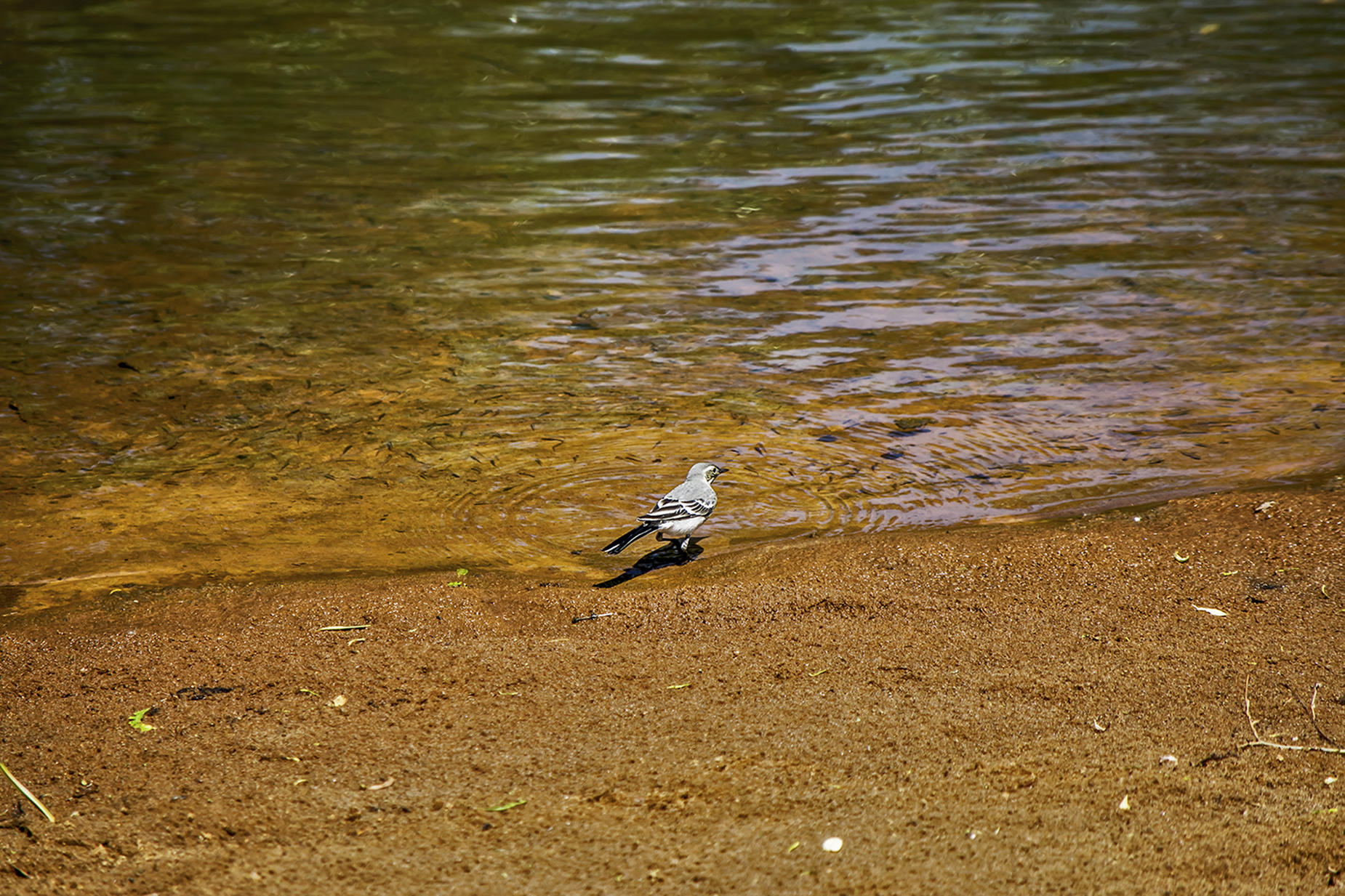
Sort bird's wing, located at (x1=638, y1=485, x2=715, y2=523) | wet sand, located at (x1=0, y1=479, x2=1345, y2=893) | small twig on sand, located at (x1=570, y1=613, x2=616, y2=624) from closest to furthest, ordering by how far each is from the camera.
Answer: wet sand, located at (x1=0, y1=479, x2=1345, y2=893), small twig on sand, located at (x1=570, y1=613, x2=616, y2=624), bird's wing, located at (x1=638, y1=485, x2=715, y2=523)

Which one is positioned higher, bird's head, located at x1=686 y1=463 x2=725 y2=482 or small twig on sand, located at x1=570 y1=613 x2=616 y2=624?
bird's head, located at x1=686 y1=463 x2=725 y2=482

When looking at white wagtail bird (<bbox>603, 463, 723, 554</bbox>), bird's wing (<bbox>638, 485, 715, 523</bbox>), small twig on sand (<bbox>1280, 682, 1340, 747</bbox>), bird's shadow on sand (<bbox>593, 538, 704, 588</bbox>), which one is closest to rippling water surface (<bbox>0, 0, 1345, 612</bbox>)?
bird's shadow on sand (<bbox>593, 538, 704, 588</bbox>)

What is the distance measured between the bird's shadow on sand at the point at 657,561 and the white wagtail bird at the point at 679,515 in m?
0.04

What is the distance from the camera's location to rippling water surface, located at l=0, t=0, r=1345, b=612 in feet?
19.6

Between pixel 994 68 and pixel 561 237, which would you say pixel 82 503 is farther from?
pixel 994 68

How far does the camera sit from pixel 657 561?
210 inches

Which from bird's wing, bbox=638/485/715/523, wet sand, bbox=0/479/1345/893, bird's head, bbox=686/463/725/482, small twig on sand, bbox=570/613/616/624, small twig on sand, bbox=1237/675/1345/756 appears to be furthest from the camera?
bird's head, bbox=686/463/725/482

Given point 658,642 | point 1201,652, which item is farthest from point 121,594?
point 1201,652

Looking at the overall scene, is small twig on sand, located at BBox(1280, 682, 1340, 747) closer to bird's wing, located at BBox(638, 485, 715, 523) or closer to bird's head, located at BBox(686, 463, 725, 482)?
bird's wing, located at BBox(638, 485, 715, 523)

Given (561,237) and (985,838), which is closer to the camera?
(985,838)

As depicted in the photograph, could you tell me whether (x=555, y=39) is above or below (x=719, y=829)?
above

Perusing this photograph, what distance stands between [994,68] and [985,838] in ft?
48.3

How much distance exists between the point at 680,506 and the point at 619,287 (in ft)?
14.5

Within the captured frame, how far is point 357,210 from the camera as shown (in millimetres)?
10875
